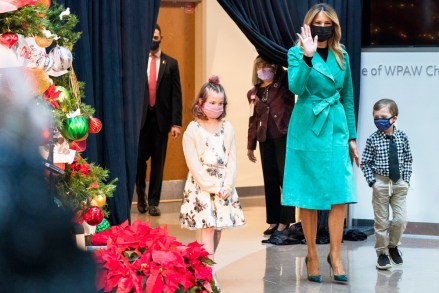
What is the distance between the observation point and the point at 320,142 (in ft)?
19.3

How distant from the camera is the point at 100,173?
4.73 m

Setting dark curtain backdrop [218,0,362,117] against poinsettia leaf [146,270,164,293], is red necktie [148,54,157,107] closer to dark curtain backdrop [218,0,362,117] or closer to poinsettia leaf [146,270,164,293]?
dark curtain backdrop [218,0,362,117]

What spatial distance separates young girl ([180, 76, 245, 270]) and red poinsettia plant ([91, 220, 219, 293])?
173 cm

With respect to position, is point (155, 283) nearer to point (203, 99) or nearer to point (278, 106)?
point (203, 99)

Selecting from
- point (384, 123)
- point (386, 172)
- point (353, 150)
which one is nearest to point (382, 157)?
point (386, 172)

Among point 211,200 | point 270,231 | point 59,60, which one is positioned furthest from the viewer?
point 270,231

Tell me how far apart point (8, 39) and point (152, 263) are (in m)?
1.12

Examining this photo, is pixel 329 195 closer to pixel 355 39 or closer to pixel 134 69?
pixel 134 69

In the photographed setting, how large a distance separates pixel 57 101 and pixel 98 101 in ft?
4.98

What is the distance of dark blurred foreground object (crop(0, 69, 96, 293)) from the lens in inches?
22.5

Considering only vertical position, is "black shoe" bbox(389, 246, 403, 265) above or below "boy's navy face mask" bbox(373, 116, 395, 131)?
below

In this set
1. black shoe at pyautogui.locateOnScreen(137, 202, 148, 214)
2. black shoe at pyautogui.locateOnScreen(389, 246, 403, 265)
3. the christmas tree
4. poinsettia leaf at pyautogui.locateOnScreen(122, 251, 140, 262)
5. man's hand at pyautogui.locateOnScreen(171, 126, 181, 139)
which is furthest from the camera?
black shoe at pyautogui.locateOnScreen(137, 202, 148, 214)

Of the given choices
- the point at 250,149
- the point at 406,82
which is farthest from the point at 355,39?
the point at 250,149

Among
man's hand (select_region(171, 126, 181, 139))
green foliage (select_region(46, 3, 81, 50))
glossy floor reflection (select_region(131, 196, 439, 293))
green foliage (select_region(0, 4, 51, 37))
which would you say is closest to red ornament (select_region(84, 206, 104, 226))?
green foliage (select_region(46, 3, 81, 50))
